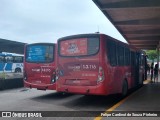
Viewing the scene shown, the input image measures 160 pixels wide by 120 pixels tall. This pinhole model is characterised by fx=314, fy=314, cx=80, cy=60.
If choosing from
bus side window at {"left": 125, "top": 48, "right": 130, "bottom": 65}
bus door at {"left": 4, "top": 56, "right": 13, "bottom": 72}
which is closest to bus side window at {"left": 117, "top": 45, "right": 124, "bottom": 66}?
bus side window at {"left": 125, "top": 48, "right": 130, "bottom": 65}

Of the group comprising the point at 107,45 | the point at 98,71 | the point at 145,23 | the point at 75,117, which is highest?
the point at 145,23

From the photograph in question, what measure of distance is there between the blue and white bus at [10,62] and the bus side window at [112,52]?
98.6 ft

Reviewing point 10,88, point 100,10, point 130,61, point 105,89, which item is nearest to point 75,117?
point 105,89

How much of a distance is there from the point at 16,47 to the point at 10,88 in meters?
26.6

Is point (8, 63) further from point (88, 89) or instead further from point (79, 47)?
point (88, 89)

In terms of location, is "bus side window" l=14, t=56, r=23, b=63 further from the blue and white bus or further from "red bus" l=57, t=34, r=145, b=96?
"red bus" l=57, t=34, r=145, b=96

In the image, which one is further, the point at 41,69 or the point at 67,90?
the point at 41,69

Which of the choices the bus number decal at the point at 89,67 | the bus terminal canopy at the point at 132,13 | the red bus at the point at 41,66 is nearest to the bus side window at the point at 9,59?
the bus terminal canopy at the point at 132,13

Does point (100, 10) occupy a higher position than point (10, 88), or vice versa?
point (100, 10)

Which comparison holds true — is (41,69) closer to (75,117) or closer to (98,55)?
(98,55)

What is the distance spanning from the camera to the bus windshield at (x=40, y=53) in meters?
14.5

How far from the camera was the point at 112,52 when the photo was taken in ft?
41.3

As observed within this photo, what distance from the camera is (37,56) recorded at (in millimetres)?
14742

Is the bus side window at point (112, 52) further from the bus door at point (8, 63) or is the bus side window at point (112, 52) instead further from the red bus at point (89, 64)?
the bus door at point (8, 63)
